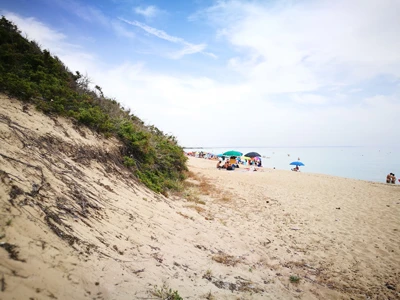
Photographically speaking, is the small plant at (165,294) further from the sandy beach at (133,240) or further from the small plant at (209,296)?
the small plant at (209,296)

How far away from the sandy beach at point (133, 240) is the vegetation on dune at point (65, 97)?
561mm

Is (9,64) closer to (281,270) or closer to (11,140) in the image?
(11,140)

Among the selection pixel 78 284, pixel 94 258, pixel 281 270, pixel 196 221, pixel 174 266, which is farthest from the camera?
pixel 196 221

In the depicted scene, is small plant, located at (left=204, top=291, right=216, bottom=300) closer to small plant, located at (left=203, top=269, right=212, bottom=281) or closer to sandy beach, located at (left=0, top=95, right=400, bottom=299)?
sandy beach, located at (left=0, top=95, right=400, bottom=299)

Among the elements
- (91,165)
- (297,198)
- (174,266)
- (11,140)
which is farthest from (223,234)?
(297,198)

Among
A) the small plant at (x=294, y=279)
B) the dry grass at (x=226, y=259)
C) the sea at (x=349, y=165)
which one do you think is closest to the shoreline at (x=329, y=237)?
the small plant at (x=294, y=279)

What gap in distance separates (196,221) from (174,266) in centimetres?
251

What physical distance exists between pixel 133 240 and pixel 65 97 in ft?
19.0

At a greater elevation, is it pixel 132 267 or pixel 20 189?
pixel 20 189

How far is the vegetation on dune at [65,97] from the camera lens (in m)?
5.89

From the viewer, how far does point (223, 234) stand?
5730 mm

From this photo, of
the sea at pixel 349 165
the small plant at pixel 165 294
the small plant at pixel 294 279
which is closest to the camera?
the small plant at pixel 165 294

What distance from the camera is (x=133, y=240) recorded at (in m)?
3.89

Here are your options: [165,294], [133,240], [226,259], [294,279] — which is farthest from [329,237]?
[133,240]
